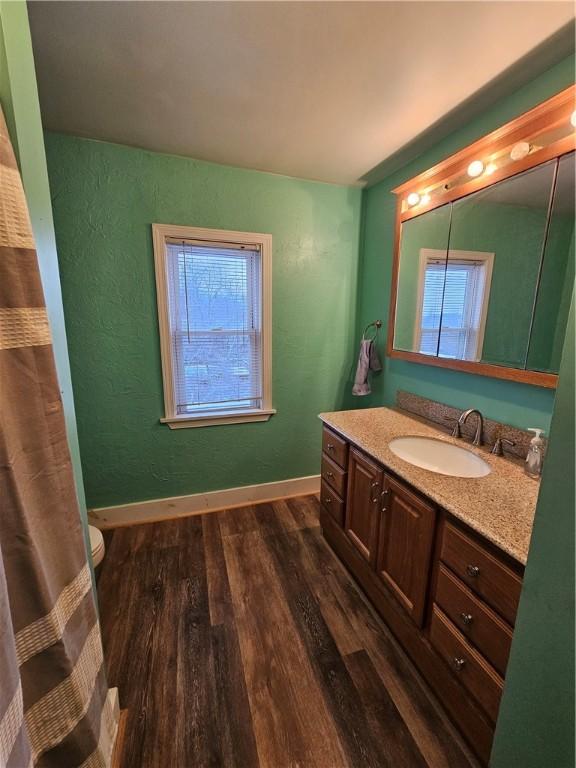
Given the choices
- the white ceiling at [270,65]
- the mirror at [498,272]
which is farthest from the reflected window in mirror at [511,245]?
Result: the white ceiling at [270,65]

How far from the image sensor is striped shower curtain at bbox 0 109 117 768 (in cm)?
63

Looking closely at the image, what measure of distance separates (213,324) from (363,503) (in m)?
1.52

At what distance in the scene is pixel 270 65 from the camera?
4.05ft

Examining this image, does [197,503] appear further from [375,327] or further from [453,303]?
[453,303]

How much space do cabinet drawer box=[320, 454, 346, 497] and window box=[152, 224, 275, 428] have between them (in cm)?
65

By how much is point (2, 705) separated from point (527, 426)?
5.85 feet

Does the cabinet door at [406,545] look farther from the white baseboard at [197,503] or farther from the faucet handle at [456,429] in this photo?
the white baseboard at [197,503]

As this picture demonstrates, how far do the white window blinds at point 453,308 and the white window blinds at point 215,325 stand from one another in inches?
44.3

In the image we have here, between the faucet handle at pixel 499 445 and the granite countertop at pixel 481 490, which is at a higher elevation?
the faucet handle at pixel 499 445

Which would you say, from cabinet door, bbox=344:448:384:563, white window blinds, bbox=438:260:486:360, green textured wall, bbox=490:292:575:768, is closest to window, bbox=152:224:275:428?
cabinet door, bbox=344:448:384:563

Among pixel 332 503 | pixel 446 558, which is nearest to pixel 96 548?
pixel 332 503

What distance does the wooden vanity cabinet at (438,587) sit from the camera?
36.7 inches

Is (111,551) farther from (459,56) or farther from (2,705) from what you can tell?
(459,56)

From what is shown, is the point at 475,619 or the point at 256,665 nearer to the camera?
the point at 475,619
